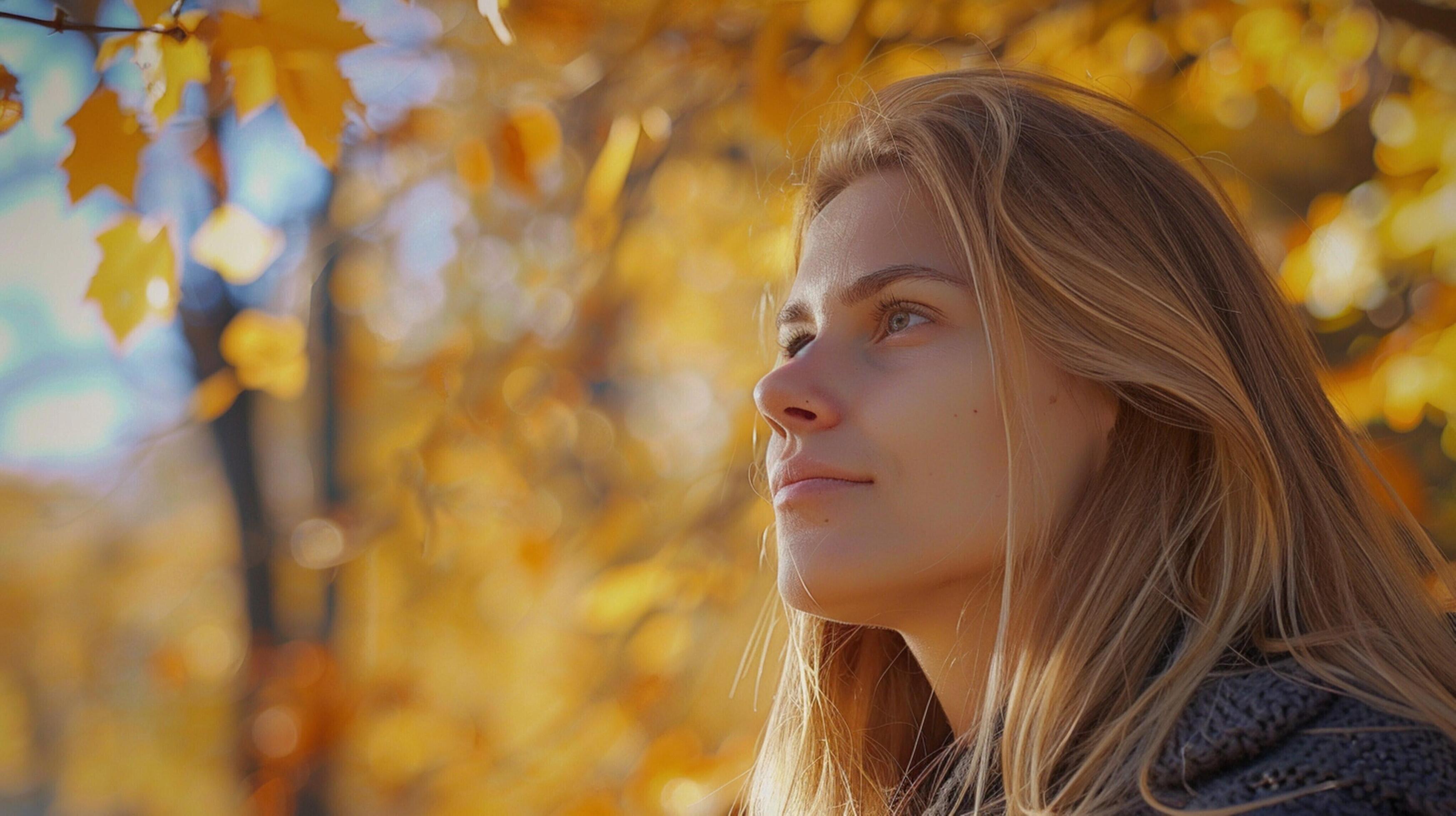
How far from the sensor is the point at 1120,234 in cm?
148

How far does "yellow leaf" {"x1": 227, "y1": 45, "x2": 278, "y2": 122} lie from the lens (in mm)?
1698

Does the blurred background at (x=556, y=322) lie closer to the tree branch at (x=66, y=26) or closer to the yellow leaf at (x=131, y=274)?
the yellow leaf at (x=131, y=274)

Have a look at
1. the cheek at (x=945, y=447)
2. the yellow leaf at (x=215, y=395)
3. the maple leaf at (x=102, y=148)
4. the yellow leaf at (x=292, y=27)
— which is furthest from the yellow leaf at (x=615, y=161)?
the cheek at (x=945, y=447)

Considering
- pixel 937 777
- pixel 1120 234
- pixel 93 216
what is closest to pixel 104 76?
pixel 93 216

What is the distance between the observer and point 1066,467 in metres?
1.44

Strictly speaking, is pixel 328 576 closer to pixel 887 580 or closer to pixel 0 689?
pixel 887 580

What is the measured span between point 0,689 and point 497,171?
276 inches

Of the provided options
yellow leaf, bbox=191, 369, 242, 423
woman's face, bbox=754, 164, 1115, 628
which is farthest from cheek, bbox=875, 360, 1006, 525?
yellow leaf, bbox=191, 369, 242, 423

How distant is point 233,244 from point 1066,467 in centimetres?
199

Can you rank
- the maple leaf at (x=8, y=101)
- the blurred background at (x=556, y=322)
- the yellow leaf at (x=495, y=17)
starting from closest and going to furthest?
the maple leaf at (x=8, y=101), the yellow leaf at (x=495, y=17), the blurred background at (x=556, y=322)

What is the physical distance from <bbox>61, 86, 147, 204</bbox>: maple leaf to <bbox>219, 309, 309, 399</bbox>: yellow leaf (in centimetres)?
161

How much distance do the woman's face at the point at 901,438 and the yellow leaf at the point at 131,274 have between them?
41.2 inches

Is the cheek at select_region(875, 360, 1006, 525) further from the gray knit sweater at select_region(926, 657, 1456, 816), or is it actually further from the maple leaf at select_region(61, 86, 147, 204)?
the maple leaf at select_region(61, 86, 147, 204)

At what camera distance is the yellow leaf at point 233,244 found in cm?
247
